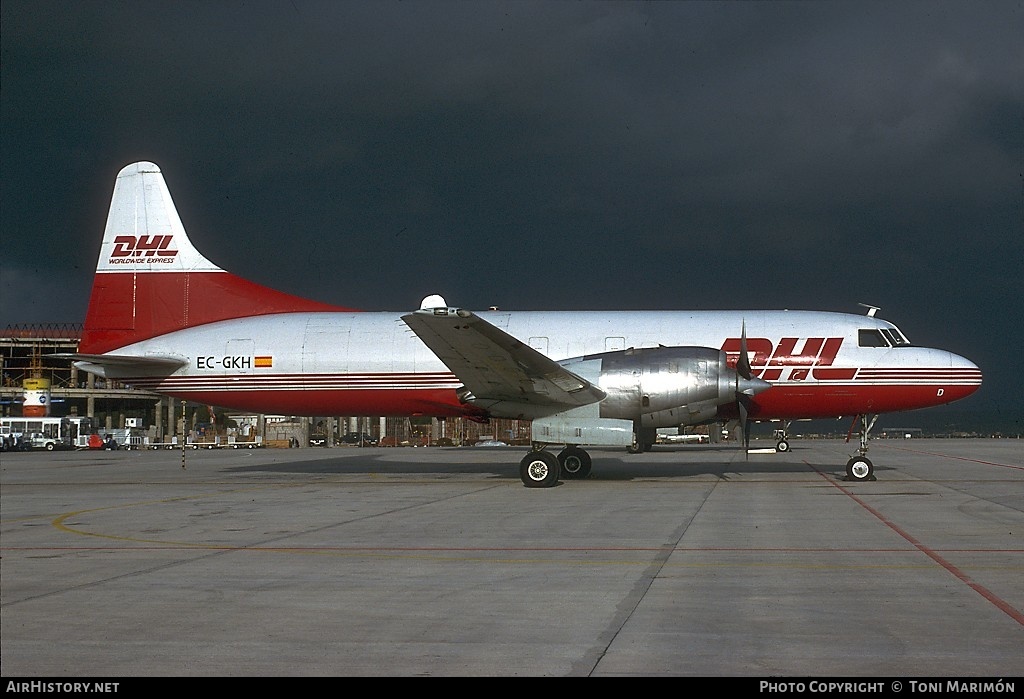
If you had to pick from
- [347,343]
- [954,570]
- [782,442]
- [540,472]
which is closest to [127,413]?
[782,442]

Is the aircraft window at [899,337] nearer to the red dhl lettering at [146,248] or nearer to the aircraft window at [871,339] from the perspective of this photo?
the aircraft window at [871,339]

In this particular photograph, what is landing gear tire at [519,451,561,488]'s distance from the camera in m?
21.0

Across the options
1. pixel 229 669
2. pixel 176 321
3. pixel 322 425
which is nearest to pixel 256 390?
pixel 176 321

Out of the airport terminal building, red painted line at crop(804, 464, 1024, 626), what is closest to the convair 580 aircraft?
red painted line at crop(804, 464, 1024, 626)

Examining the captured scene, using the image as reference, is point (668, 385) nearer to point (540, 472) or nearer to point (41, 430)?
point (540, 472)

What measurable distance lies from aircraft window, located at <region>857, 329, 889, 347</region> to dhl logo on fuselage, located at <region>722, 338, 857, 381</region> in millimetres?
547

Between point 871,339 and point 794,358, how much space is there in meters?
2.08

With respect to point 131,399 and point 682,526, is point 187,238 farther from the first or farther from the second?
point 131,399

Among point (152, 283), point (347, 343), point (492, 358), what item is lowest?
point (492, 358)

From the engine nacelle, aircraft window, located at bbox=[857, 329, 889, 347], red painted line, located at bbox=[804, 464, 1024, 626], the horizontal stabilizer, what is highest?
aircraft window, located at bbox=[857, 329, 889, 347]

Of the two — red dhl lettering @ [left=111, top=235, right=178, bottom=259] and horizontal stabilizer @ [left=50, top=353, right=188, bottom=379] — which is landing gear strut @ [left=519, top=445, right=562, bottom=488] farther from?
red dhl lettering @ [left=111, top=235, right=178, bottom=259]

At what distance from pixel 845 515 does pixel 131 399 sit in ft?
300

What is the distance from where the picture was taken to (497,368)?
807 inches

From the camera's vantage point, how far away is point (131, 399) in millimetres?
95000
